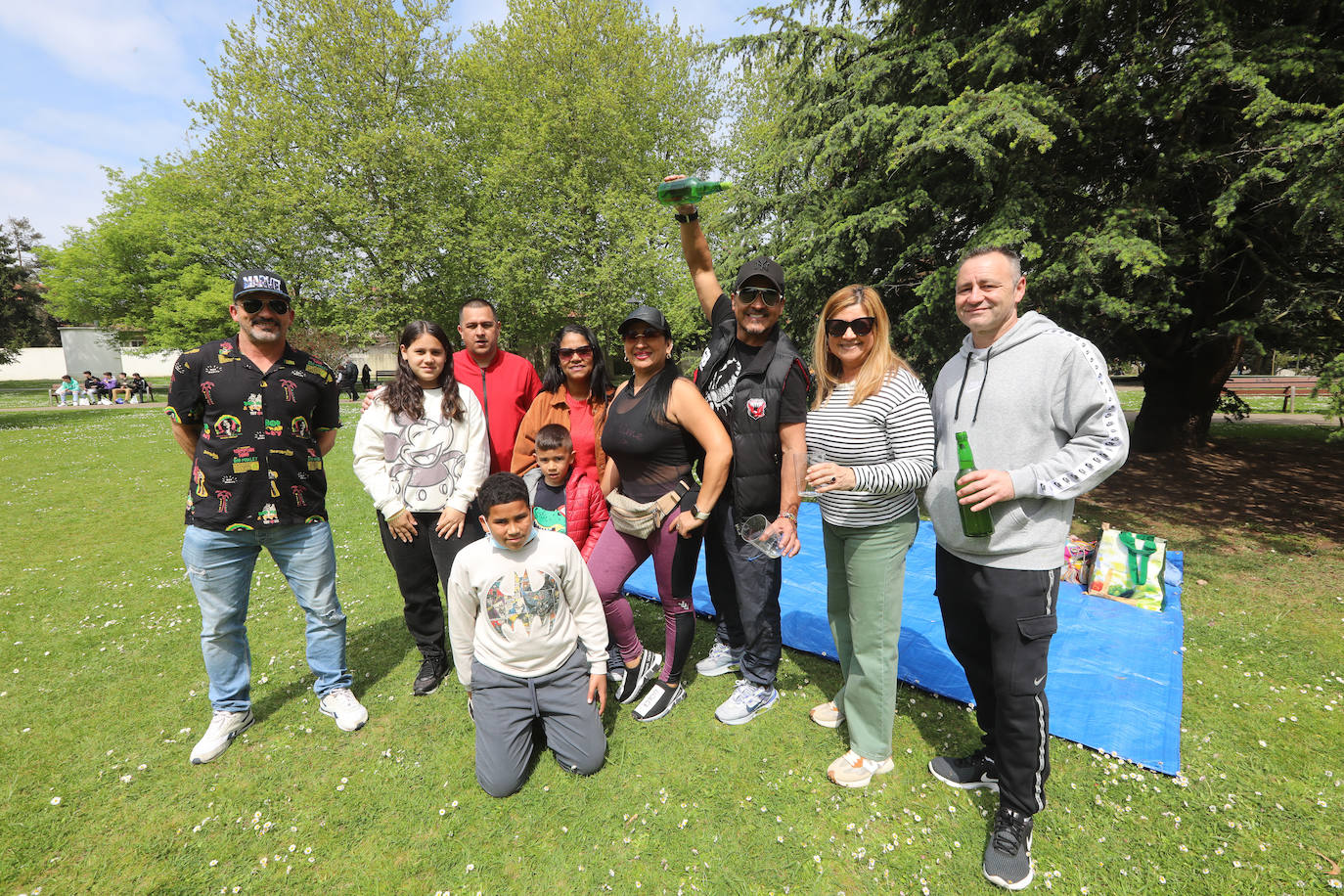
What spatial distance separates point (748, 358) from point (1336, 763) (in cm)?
400

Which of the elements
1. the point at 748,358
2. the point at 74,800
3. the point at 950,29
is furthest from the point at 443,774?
the point at 950,29

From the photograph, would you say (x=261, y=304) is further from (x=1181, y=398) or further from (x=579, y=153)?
(x=579, y=153)

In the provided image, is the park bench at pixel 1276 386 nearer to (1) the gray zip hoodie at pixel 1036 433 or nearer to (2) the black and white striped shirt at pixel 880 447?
(1) the gray zip hoodie at pixel 1036 433

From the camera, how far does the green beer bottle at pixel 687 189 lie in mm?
3211

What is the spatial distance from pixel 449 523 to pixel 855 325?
2.69m

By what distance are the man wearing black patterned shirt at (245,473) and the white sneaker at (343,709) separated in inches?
17.2

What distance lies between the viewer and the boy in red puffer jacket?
12.0ft

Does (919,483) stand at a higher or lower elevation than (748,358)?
lower

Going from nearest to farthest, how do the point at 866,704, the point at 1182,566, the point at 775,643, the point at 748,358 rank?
the point at 866,704 < the point at 748,358 < the point at 775,643 < the point at 1182,566

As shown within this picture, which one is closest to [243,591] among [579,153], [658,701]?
[658,701]

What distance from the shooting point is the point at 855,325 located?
2.78 m

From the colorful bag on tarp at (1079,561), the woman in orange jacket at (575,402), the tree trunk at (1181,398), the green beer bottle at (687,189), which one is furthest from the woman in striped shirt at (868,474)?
the tree trunk at (1181,398)

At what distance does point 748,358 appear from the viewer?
320 centimetres

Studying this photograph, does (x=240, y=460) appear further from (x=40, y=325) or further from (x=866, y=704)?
(x=40, y=325)
